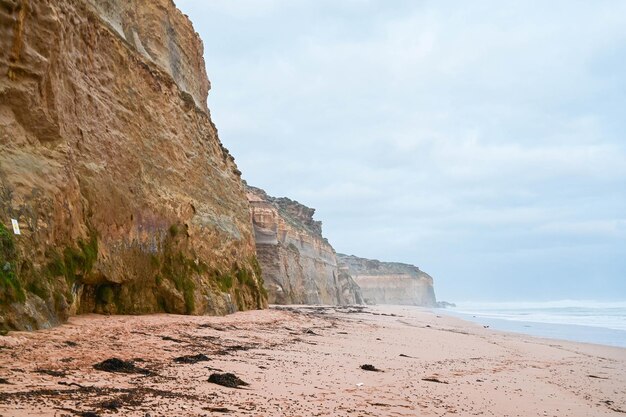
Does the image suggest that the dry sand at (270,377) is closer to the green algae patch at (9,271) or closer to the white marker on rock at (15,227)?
the green algae patch at (9,271)

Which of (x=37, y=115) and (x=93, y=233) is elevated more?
(x=37, y=115)

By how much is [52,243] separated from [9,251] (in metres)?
1.53

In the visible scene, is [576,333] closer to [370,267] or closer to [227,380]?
[227,380]

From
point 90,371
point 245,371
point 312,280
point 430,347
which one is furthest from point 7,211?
point 312,280

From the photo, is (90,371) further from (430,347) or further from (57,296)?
(430,347)

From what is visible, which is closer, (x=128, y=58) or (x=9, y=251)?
(x=9, y=251)

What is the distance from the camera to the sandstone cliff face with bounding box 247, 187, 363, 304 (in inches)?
1494

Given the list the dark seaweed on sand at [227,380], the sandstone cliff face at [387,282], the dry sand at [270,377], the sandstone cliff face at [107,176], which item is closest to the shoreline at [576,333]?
the dry sand at [270,377]

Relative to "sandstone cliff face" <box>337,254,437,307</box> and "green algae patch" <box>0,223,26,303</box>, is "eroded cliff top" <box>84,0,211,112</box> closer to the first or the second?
"green algae patch" <box>0,223,26,303</box>

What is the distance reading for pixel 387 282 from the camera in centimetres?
10144

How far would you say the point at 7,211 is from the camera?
7727mm

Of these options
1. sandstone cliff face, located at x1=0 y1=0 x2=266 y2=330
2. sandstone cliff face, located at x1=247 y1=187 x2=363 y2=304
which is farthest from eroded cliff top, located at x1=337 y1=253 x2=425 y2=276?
sandstone cliff face, located at x1=0 y1=0 x2=266 y2=330

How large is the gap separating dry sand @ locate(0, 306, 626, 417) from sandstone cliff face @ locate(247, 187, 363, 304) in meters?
25.9

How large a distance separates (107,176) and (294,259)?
32.7m
